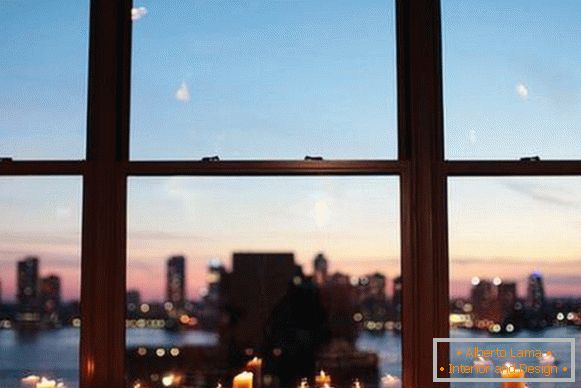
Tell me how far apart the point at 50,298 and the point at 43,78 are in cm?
70

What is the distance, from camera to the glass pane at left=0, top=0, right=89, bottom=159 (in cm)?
300

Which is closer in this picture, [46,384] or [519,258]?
[46,384]

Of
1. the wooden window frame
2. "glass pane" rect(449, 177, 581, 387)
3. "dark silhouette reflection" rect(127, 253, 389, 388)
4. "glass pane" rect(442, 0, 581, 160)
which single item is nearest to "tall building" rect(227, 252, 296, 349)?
"dark silhouette reflection" rect(127, 253, 389, 388)

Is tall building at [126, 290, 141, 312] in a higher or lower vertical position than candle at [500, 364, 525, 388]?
higher

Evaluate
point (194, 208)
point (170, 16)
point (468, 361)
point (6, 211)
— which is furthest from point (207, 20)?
point (468, 361)

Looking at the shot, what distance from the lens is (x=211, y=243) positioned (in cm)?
297

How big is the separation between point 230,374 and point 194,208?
527mm

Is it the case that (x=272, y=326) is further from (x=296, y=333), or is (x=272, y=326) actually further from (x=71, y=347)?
(x=71, y=347)

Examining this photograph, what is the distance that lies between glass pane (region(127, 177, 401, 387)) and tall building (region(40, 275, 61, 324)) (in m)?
0.23

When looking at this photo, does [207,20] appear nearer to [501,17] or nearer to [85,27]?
[85,27]

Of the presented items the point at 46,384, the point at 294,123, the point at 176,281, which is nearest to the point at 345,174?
the point at 294,123

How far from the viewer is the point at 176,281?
297cm

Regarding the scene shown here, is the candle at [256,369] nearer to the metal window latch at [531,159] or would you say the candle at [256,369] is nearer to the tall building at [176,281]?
the tall building at [176,281]

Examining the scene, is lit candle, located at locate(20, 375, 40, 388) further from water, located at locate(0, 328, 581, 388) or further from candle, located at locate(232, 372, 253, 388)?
candle, located at locate(232, 372, 253, 388)
